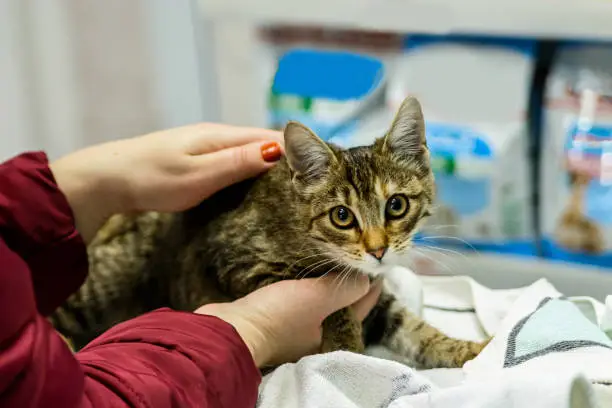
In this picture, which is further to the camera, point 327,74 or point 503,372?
→ point 327,74

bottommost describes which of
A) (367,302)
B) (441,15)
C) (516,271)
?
(516,271)

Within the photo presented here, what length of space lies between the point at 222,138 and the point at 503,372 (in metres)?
0.57

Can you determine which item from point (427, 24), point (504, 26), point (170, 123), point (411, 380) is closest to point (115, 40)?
point (170, 123)

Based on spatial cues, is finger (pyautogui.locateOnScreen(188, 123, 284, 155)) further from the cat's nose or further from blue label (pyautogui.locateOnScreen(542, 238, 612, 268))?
blue label (pyautogui.locateOnScreen(542, 238, 612, 268))

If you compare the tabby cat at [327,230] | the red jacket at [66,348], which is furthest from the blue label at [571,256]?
the red jacket at [66,348]

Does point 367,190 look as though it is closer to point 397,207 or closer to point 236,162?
point 397,207

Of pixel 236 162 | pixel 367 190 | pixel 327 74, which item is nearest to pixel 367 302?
pixel 367 190

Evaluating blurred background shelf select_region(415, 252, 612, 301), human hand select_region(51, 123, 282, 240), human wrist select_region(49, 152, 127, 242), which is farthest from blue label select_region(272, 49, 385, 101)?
human wrist select_region(49, 152, 127, 242)

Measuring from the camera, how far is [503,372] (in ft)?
2.86

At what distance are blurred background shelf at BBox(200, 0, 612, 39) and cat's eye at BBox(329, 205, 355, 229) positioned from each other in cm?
65

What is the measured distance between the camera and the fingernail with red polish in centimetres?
116

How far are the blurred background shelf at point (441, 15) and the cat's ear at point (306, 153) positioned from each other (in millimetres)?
602

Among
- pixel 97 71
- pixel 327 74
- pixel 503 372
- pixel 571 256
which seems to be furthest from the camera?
pixel 97 71

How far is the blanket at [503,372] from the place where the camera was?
2.66 ft
